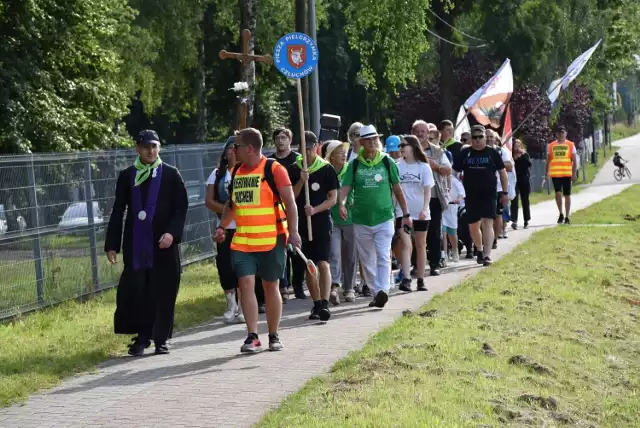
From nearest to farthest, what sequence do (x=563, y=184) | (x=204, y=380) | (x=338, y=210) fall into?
(x=204, y=380)
(x=338, y=210)
(x=563, y=184)

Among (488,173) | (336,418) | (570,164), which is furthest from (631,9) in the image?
(336,418)

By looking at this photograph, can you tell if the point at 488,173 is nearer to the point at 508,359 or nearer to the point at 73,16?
the point at 508,359

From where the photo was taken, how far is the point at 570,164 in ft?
80.1

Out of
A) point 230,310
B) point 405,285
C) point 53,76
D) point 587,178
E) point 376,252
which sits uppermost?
point 53,76

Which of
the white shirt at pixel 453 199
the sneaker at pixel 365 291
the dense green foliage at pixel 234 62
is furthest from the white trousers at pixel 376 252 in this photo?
the dense green foliage at pixel 234 62

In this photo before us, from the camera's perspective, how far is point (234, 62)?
50.4m

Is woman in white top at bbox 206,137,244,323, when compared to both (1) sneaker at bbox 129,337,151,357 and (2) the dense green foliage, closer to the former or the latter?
(1) sneaker at bbox 129,337,151,357

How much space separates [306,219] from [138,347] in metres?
2.88

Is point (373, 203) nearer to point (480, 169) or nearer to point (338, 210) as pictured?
point (338, 210)

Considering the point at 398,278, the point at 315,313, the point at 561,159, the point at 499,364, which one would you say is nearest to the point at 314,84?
the point at 561,159

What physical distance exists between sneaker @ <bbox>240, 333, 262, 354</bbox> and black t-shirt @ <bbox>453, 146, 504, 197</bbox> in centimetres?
725

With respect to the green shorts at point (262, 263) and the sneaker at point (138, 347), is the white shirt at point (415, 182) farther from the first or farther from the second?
the sneaker at point (138, 347)

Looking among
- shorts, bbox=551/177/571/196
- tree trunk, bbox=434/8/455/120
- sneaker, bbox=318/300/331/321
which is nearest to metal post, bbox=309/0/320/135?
shorts, bbox=551/177/571/196

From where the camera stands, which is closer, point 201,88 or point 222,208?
point 222,208
